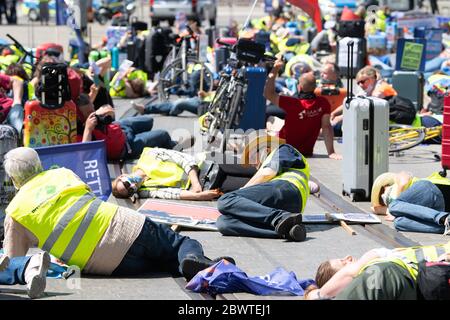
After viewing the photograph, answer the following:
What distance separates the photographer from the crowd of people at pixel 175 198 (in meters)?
8.28

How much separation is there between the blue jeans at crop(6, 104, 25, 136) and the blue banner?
2850mm

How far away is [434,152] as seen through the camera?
634 inches

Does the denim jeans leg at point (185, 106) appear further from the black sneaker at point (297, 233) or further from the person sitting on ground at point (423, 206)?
the black sneaker at point (297, 233)

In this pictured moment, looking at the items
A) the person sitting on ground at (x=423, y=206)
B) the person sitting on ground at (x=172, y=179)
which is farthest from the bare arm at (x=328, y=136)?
the person sitting on ground at (x=423, y=206)

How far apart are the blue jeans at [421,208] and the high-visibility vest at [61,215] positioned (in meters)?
3.12

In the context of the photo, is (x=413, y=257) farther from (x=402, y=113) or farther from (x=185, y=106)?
(x=185, y=106)

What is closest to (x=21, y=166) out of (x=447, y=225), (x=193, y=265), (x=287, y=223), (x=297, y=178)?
(x=193, y=265)

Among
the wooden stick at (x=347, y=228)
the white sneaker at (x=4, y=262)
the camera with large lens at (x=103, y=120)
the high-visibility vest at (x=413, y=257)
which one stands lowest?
the wooden stick at (x=347, y=228)

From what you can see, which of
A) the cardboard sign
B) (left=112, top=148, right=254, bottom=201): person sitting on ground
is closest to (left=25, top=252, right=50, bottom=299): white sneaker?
(left=112, top=148, right=254, bottom=201): person sitting on ground

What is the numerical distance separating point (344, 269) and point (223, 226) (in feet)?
10.1

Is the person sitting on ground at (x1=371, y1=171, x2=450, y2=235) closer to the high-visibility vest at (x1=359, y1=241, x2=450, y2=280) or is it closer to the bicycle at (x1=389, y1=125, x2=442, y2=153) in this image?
the high-visibility vest at (x1=359, y1=241, x2=450, y2=280)

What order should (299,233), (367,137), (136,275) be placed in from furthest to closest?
(367,137), (299,233), (136,275)
